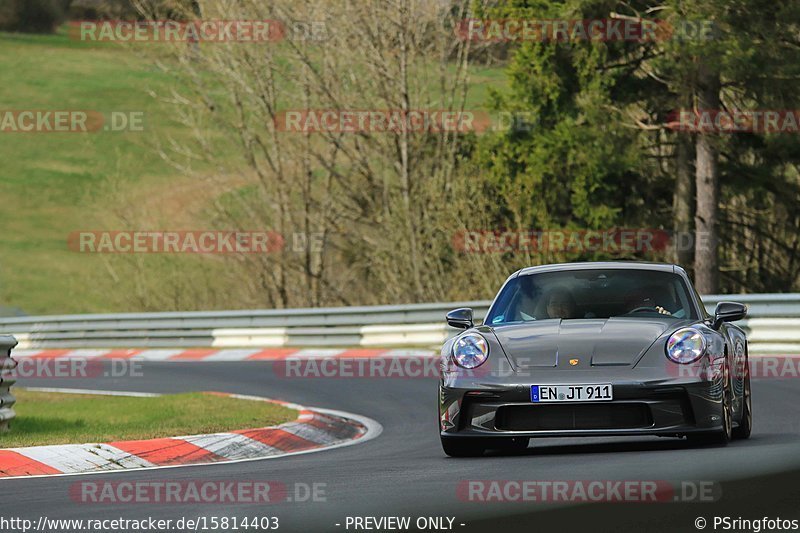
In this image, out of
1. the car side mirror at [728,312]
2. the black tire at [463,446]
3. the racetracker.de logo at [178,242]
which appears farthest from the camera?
the racetracker.de logo at [178,242]

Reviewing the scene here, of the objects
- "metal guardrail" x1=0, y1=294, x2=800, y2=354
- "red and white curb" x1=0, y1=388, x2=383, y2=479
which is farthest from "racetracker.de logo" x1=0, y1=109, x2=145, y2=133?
→ "red and white curb" x1=0, y1=388, x2=383, y2=479

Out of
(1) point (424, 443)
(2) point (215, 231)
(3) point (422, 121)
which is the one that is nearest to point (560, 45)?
(3) point (422, 121)

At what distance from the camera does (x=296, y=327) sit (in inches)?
1057

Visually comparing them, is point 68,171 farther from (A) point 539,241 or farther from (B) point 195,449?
(B) point 195,449

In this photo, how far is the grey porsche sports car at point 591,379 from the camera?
991 centimetres

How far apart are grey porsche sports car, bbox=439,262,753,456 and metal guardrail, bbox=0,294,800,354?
10.6 m

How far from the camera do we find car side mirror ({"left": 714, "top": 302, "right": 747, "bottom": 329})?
10.7 m

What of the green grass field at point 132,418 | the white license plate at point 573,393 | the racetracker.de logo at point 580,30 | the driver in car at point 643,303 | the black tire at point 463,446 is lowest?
the green grass field at point 132,418

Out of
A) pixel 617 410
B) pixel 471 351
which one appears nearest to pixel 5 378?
pixel 471 351

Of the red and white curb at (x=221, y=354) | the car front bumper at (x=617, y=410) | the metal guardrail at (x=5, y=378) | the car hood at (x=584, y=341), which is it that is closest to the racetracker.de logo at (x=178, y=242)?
the red and white curb at (x=221, y=354)

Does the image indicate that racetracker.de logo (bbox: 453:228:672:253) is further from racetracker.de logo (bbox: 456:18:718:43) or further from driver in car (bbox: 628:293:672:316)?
driver in car (bbox: 628:293:672:316)

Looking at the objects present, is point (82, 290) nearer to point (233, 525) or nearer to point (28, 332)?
point (28, 332)

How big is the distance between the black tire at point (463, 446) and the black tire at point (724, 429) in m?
1.41

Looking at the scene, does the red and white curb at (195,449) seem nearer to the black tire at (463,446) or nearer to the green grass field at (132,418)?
the green grass field at (132,418)
